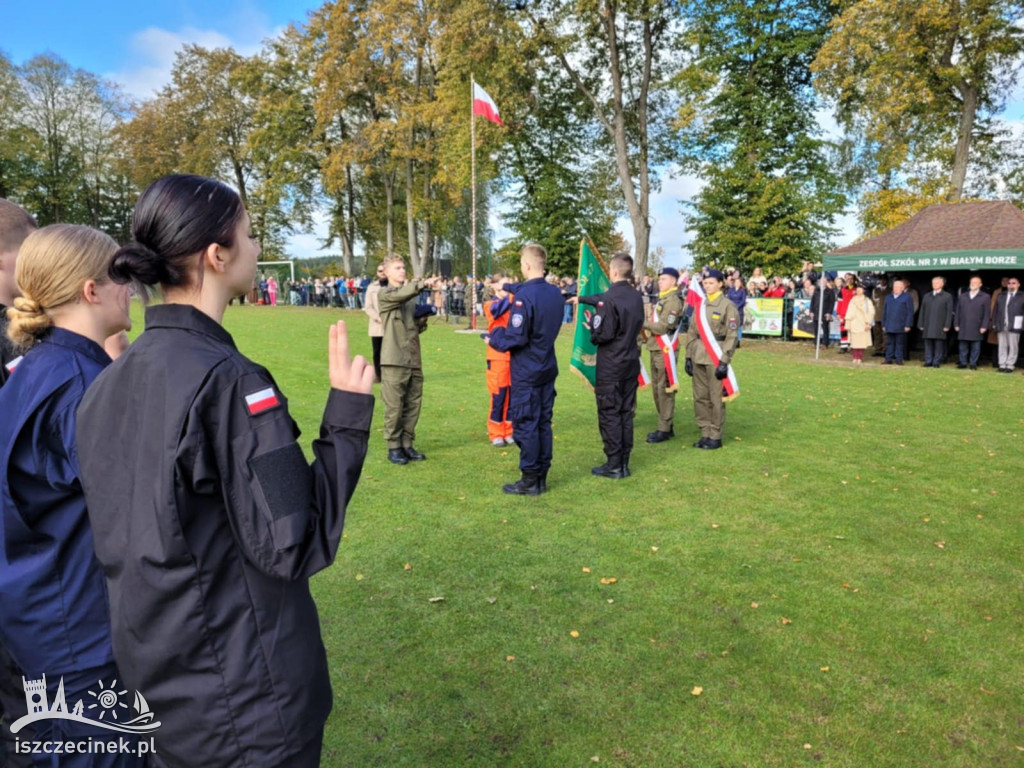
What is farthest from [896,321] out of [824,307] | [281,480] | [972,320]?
[281,480]

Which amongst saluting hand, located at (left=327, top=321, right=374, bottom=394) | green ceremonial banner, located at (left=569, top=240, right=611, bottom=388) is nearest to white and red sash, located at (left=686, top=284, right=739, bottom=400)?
green ceremonial banner, located at (left=569, top=240, right=611, bottom=388)

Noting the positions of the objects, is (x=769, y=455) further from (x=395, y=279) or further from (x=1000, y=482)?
(x=395, y=279)

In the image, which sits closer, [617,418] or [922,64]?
[617,418]

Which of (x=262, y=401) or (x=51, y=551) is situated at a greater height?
(x=262, y=401)

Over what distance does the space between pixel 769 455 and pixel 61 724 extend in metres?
7.60

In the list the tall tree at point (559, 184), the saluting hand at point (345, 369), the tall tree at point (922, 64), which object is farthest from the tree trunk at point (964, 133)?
the saluting hand at point (345, 369)

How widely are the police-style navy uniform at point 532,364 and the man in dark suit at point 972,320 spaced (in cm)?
1455

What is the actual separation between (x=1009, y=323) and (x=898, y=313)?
7.74 ft

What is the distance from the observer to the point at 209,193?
159 centimetres

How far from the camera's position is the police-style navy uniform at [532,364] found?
6.37 m

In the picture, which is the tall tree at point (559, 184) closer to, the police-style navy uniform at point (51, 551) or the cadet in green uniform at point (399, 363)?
the cadet in green uniform at point (399, 363)

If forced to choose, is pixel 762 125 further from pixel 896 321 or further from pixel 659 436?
pixel 659 436

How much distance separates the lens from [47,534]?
178cm

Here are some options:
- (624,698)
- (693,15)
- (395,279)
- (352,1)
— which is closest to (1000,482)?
(624,698)
